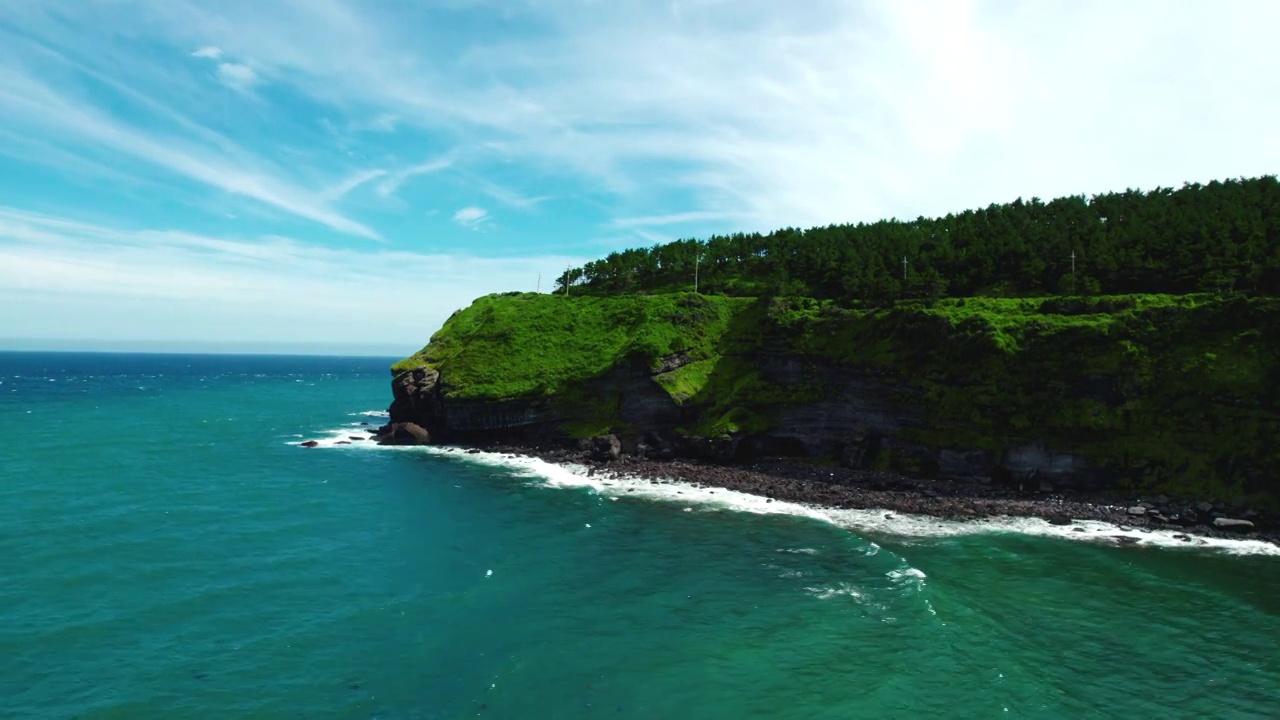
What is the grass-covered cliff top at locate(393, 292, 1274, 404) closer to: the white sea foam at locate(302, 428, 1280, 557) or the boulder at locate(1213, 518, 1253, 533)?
the boulder at locate(1213, 518, 1253, 533)

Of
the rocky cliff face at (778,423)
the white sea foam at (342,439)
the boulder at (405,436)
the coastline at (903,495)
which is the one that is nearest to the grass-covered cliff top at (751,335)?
the rocky cliff face at (778,423)

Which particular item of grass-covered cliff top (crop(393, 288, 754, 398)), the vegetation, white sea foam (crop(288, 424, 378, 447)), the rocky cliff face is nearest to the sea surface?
the rocky cliff face

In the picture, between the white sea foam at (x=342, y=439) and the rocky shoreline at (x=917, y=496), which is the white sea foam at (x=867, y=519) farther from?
the white sea foam at (x=342, y=439)

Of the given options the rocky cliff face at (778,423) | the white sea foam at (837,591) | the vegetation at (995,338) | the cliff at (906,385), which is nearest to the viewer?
the white sea foam at (837,591)

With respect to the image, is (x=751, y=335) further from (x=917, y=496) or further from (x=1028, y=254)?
(x=1028, y=254)

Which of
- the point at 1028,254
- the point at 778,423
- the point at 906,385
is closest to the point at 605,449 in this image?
the point at 778,423

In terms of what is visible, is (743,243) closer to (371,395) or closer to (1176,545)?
(1176,545)
